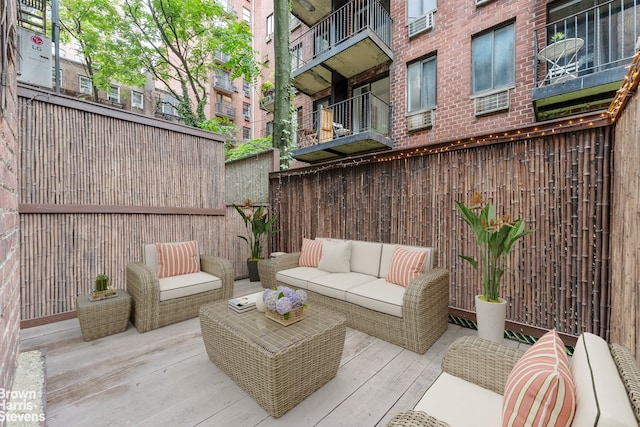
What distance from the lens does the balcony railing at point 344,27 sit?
20.1ft

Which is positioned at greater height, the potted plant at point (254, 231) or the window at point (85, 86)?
the window at point (85, 86)

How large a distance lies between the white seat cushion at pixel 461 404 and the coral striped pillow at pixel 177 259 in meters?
3.03

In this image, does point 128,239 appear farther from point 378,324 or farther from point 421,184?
point 421,184

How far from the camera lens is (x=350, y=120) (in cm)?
681

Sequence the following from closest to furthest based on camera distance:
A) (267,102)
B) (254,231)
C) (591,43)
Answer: (591,43)
(254,231)
(267,102)

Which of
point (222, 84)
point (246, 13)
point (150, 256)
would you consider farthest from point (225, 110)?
point (150, 256)

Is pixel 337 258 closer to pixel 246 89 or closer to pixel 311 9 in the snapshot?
pixel 311 9

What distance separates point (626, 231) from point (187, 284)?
371cm

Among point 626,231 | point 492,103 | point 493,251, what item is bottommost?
point 493,251

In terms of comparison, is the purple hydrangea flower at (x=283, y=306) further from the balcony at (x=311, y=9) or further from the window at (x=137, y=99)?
the window at (x=137, y=99)

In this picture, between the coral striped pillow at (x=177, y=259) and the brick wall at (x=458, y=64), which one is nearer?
the coral striped pillow at (x=177, y=259)

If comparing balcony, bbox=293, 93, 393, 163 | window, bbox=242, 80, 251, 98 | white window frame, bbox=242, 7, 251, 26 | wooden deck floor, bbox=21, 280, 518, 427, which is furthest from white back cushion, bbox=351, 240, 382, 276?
white window frame, bbox=242, 7, 251, 26

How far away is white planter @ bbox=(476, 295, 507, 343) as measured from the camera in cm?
223

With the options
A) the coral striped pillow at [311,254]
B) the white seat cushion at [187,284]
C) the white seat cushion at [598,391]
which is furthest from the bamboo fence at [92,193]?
the white seat cushion at [598,391]
